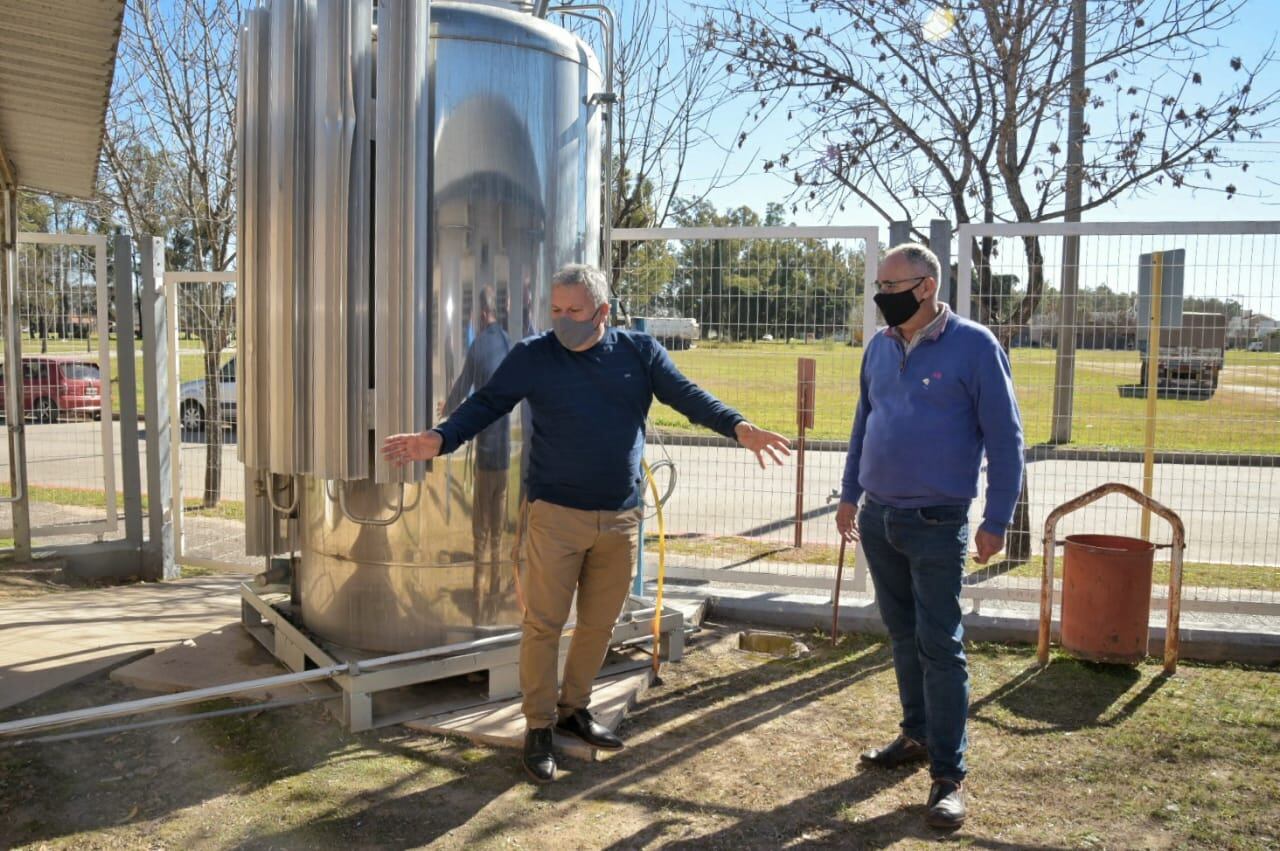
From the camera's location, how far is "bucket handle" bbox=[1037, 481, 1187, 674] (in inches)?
195

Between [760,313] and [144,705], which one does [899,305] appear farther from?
[144,705]

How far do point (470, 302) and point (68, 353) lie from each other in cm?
519

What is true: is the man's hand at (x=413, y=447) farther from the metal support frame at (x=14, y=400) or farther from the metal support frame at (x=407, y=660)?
the metal support frame at (x=14, y=400)

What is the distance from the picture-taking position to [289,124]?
163 inches

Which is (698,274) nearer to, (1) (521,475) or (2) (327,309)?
(1) (521,475)

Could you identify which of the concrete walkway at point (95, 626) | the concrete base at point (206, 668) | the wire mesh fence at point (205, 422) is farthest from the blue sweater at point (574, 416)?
the wire mesh fence at point (205, 422)

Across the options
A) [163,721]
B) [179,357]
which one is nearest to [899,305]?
[163,721]

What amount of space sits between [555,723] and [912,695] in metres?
1.44

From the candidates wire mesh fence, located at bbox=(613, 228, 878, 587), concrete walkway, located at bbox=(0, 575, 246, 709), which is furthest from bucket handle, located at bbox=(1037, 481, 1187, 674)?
concrete walkway, located at bbox=(0, 575, 246, 709)

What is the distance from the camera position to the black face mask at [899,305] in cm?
359

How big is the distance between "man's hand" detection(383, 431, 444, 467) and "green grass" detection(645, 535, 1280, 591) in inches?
134

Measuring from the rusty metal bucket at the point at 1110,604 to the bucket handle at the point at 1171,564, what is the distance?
117 mm

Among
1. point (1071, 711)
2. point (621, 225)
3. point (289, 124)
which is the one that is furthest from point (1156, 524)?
point (289, 124)

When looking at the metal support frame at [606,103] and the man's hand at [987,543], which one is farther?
the metal support frame at [606,103]
